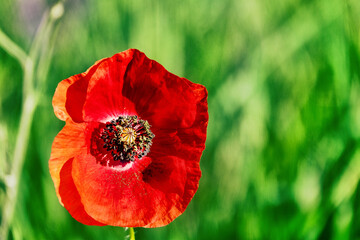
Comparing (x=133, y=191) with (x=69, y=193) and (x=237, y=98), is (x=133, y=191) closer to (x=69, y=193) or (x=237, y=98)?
(x=69, y=193)

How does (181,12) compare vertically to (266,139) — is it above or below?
above

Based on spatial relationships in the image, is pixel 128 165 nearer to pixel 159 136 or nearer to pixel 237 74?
pixel 159 136

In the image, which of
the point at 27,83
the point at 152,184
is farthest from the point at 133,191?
the point at 27,83

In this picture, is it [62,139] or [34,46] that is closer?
[62,139]

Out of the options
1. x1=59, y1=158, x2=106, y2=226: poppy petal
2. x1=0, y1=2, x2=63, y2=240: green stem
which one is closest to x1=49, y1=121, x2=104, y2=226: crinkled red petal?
x1=59, y1=158, x2=106, y2=226: poppy petal

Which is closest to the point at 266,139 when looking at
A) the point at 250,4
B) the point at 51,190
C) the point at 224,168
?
the point at 224,168

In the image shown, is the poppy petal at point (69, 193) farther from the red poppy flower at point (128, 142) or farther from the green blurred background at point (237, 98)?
the green blurred background at point (237, 98)
